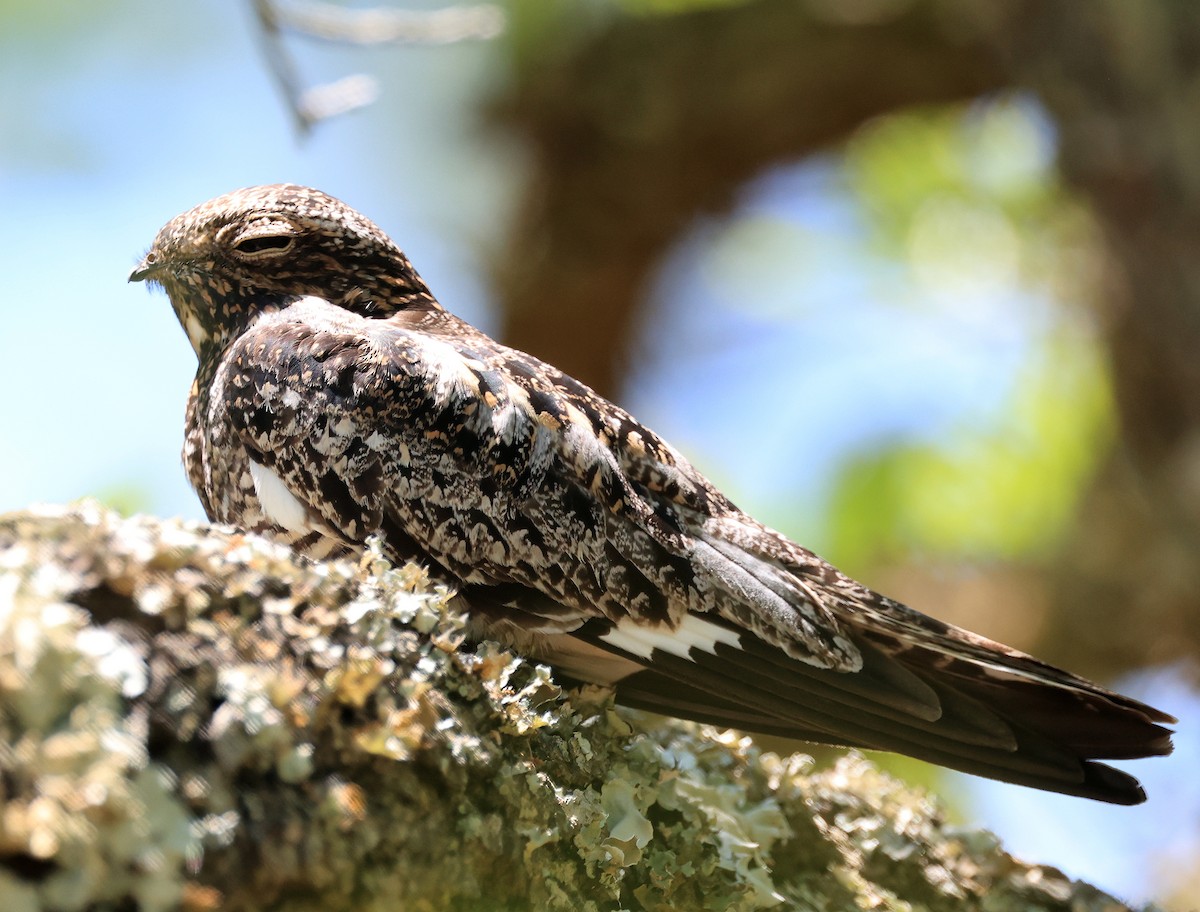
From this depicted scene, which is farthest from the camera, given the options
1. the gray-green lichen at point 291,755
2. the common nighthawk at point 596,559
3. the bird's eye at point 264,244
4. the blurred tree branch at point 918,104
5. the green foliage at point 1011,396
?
the green foliage at point 1011,396

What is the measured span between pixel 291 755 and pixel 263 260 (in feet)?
5.31

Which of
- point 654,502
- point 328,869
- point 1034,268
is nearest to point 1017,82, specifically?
point 1034,268

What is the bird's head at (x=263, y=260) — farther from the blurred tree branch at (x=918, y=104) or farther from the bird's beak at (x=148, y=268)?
the blurred tree branch at (x=918, y=104)

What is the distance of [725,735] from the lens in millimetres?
2809

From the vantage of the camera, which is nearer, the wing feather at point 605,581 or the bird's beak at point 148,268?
the wing feather at point 605,581

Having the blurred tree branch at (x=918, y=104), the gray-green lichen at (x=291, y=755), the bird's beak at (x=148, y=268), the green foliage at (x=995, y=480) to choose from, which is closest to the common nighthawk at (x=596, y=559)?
the gray-green lichen at (x=291, y=755)

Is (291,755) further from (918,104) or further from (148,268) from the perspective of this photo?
(918,104)

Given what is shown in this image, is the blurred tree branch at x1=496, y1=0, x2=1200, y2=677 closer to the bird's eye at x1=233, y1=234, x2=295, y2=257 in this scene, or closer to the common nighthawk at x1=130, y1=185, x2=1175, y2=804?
the common nighthawk at x1=130, y1=185, x2=1175, y2=804

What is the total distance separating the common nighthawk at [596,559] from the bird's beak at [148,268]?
54 cm

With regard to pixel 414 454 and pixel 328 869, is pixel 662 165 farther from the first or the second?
pixel 328 869

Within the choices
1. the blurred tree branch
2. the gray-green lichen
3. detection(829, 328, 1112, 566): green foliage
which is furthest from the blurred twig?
detection(829, 328, 1112, 566): green foliage

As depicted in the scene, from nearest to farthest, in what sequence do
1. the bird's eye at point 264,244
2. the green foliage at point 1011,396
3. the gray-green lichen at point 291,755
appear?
the gray-green lichen at point 291,755
the bird's eye at point 264,244
the green foliage at point 1011,396

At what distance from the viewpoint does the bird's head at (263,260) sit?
281 cm

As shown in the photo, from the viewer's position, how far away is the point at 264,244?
282cm
